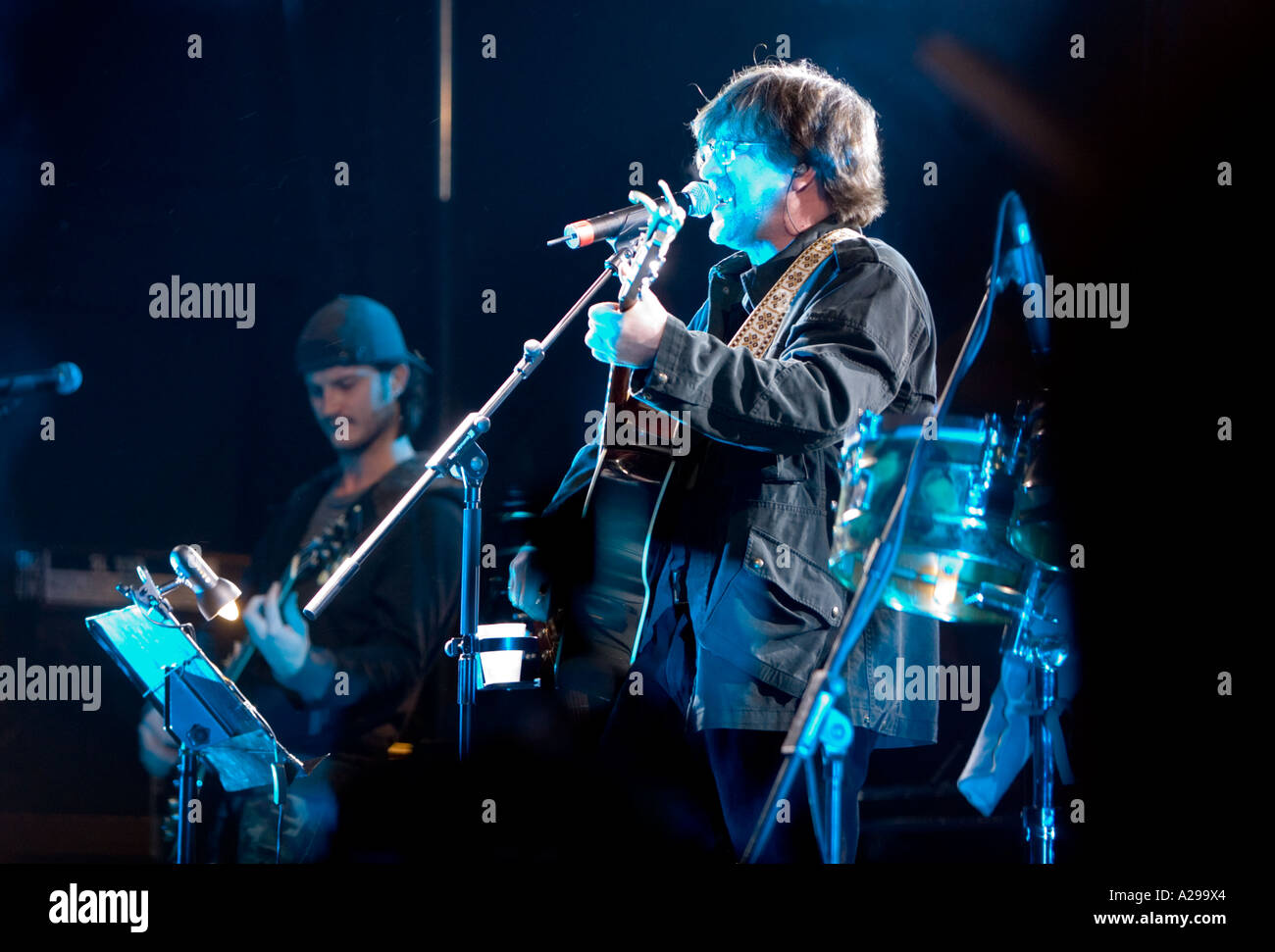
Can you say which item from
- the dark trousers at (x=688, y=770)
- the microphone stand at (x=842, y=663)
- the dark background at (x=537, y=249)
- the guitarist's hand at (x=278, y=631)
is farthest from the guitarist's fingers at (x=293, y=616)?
the microphone stand at (x=842, y=663)

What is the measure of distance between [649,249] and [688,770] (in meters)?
1.10

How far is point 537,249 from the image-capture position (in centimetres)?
277

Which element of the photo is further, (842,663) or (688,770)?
(688,770)

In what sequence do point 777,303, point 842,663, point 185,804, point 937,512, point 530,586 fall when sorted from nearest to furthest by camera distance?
point 842,663 < point 937,512 < point 777,303 < point 530,586 < point 185,804

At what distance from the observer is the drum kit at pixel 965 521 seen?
1722mm

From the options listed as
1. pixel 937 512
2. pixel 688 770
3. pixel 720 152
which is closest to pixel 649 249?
pixel 720 152

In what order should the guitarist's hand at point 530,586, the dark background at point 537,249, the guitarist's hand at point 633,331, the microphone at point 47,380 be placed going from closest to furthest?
the guitarist's hand at point 633,331, the guitarist's hand at point 530,586, the dark background at point 537,249, the microphone at point 47,380

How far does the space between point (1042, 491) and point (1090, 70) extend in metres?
1.19

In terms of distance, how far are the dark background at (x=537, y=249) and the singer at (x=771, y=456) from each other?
0.54m

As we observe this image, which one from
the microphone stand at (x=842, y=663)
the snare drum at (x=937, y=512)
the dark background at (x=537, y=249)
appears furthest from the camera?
the dark background at (x=537, y=249)

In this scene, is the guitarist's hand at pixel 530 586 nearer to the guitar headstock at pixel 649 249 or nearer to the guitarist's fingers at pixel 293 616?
the guitar headstock at pixel 649 249

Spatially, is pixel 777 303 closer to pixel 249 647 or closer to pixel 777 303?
pixel 777 303

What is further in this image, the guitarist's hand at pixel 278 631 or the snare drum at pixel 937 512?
the guitarist's hand at pixel 278 631
